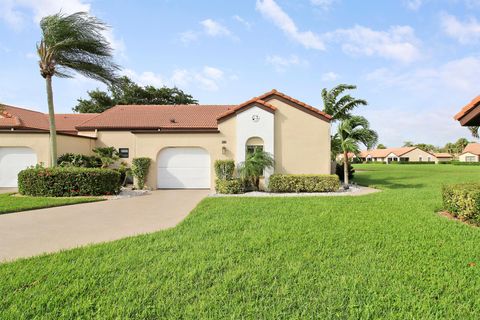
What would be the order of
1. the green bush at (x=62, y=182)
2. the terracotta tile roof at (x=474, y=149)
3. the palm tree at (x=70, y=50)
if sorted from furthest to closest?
the terracotta tile roof at (x=474, y=149)
the palm tree at (x=70, y=50)
the green bush at (x=62, y=182)

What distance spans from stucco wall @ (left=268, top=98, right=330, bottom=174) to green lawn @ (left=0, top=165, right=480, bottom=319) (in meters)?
8.67

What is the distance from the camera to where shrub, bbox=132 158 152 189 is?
1505 cm

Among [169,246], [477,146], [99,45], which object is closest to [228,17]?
[99,45]

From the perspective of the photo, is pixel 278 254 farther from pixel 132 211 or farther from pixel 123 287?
pixel 132 211

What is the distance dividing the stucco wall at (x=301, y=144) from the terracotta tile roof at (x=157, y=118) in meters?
→ 7.60

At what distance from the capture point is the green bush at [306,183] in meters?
13.9

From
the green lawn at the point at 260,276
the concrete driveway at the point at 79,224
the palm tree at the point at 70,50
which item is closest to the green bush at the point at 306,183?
the concrete driveway at the point at 79,224

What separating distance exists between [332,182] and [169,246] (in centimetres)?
1092

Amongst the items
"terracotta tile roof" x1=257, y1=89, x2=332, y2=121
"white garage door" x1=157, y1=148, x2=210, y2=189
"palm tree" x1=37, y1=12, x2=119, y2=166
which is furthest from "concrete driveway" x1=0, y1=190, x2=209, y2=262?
"terracotta tile roof" x1=257, y1=89, x2=332, y2=121

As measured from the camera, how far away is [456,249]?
4895 mm

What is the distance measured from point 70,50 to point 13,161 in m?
8.49

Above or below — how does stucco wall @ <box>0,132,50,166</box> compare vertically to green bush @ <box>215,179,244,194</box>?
above

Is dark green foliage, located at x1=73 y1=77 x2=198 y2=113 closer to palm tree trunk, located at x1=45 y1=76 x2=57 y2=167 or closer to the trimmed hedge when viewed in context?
palm tree trunk, located at x1=45 y1=76 x2=57 y2=167

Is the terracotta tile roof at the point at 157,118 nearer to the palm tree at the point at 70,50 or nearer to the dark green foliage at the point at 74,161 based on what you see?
the dark green foliage at the point at 74,161
